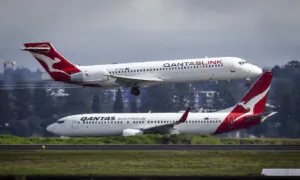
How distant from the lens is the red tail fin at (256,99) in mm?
95812

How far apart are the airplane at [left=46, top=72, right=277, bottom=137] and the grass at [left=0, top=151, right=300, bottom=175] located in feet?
70.7

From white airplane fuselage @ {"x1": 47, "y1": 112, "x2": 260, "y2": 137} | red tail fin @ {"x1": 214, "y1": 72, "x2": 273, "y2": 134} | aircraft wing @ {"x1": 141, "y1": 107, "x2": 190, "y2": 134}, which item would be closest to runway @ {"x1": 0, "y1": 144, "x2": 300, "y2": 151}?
aircraft wing @ {"x1": 141, "y1": 107, "x2": 190, "y2": 134}

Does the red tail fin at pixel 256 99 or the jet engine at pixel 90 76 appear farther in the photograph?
the red tail fin at pixel 256 99

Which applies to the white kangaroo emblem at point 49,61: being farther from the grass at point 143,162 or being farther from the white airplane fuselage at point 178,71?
the grass at point 143,162

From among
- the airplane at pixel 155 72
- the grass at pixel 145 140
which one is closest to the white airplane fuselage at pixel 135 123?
the grass at pixel 145 140

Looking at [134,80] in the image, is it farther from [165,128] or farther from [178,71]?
[165,128]

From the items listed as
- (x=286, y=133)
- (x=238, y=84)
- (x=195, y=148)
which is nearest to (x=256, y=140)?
(x=195, y=148)

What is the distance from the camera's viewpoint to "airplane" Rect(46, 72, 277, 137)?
93.1 meters

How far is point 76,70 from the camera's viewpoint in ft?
289

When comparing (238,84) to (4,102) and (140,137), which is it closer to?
(4,102)

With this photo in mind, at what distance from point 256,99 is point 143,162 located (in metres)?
34.4

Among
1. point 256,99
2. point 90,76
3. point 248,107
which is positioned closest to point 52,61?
point 90,76

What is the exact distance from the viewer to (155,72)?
86.9 m

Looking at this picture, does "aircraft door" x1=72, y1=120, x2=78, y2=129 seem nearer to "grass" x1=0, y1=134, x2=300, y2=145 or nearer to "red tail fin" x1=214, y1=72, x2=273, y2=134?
"grass" x1=0, y1=134, x2=300, y2=145
